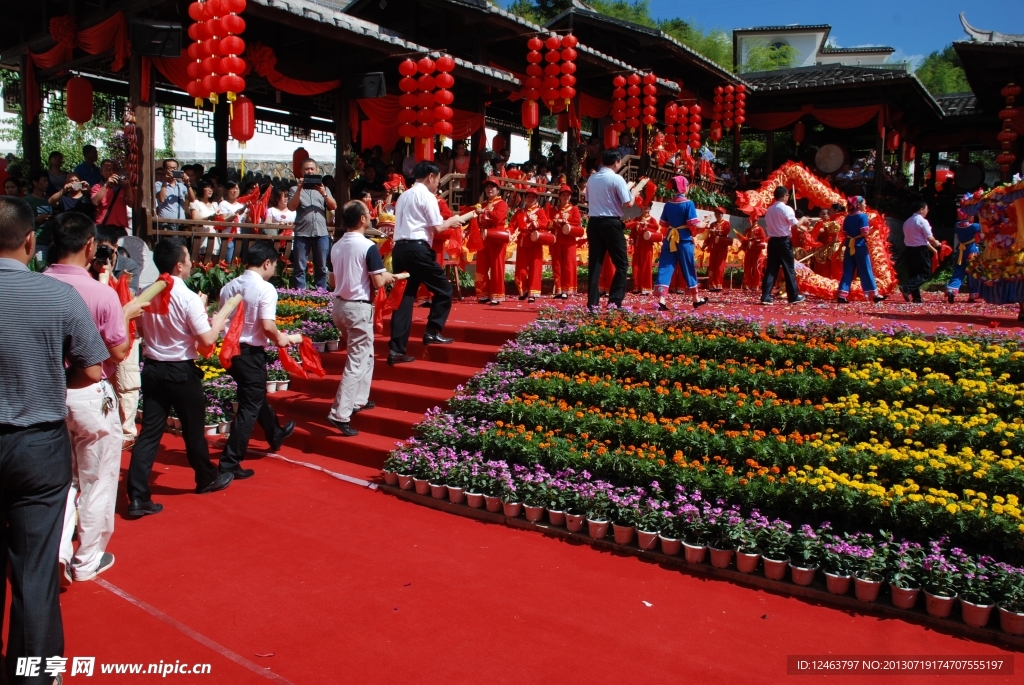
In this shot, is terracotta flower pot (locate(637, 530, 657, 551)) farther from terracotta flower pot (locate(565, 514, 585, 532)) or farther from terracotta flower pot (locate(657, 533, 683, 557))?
terracotta flower pot (locate(565, 514, 585, 532))

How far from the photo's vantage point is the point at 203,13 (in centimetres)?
911

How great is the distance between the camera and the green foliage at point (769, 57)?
31.7 m

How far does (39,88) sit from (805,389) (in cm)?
1273

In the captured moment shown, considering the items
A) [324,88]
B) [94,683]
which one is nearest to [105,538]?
[94,683]

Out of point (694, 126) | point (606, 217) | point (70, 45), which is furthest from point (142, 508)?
point (694, 126)

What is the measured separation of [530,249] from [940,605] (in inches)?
290

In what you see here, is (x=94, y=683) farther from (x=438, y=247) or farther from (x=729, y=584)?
(x=438, y=247)

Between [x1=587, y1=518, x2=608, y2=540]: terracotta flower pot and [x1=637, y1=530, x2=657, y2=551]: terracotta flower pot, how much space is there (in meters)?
0.23

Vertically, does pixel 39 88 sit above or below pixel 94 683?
above

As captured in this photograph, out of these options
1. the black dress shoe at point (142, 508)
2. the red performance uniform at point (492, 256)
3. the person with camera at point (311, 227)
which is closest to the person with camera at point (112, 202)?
the person with camera at point (311, 227)

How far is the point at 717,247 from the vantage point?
1312 cm

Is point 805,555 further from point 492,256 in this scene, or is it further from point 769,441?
point 492,256

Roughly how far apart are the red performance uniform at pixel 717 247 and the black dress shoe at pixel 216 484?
900cm

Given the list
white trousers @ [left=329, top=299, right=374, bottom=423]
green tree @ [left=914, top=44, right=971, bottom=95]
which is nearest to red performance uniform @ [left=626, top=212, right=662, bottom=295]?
white trousers @ [left=329, top=299, right=374, bottom=423]
